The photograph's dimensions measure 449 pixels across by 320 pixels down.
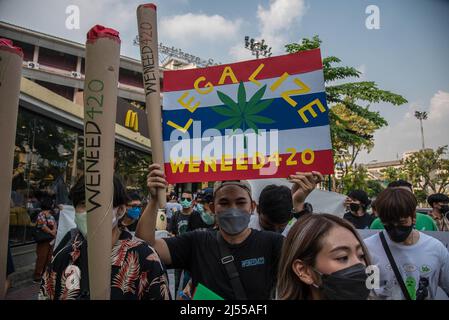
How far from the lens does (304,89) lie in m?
2.39

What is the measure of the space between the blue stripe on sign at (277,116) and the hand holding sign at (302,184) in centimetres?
35

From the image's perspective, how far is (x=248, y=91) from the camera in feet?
8.25

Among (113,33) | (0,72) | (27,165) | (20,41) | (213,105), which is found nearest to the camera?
(113,33)

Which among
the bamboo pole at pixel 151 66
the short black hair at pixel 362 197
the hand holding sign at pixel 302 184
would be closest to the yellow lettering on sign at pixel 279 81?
the hand holding sign at pixel 302 184

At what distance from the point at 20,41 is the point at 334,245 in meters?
27.1

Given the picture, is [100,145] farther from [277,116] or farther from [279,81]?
[279,81]

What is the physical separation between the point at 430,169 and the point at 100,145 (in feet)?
149

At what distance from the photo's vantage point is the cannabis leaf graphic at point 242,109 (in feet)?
8.00

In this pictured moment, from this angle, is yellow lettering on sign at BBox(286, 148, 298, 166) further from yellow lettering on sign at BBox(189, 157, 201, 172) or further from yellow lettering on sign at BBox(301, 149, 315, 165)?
yellow lettering on sign at BBox(189, 157, 201, 172)

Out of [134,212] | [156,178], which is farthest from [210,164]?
A: [134,212]

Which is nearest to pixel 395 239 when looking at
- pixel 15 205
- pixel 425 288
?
pixel 425 288

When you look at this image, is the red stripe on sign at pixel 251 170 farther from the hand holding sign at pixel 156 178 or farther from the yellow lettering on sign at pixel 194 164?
the hand holding sign at pixel 156 178

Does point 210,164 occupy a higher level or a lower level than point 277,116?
lower
